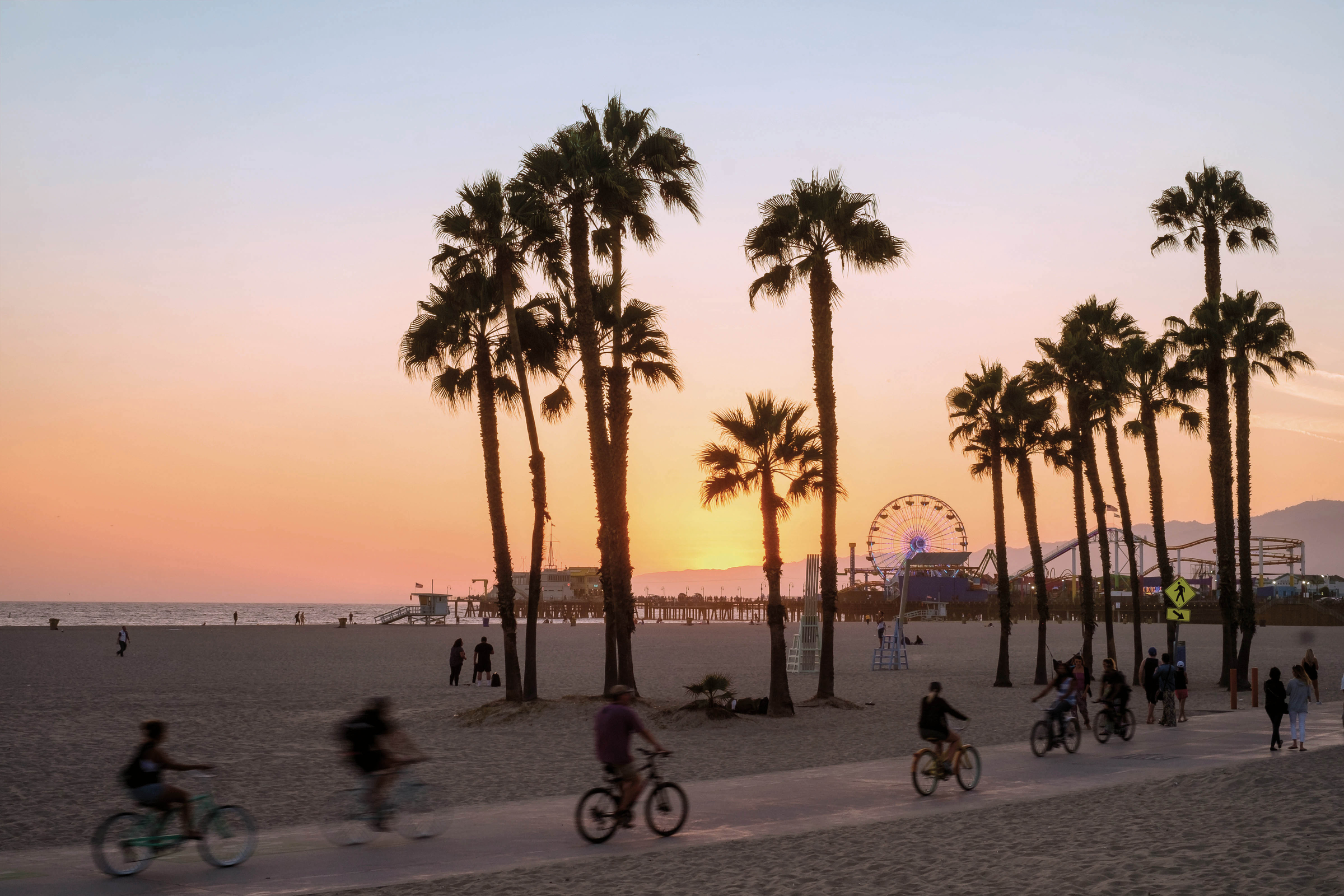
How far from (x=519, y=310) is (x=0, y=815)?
17966mm

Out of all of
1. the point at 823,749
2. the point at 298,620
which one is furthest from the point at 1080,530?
the point at 298,620

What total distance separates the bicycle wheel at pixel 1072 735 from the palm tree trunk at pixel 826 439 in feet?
32.3

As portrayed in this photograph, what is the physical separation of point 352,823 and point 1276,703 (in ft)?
50.6

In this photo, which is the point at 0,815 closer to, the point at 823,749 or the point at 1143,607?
the point at 823,749

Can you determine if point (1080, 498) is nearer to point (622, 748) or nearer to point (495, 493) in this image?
point (495, 493)

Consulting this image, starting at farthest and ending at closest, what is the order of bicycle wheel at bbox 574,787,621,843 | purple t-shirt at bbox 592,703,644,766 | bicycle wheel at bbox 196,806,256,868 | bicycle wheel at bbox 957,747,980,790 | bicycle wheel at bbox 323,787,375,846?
bicycle wheel at bbox 957,747,980,790, purple t-shirt at bbox 592,703,644,766, bicycle wheel at bbox 574,787,621,843, bicycle wheel at bbox 323,787,375,846, bicycle wheel at bbox 196,806,256,868

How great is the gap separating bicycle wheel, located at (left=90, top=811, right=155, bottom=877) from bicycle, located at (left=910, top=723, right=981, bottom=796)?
908cm

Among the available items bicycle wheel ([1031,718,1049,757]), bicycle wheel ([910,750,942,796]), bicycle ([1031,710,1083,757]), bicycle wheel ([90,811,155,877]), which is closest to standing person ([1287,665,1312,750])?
bicycle ([1031,710,1083,757])

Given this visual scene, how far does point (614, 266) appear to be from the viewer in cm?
3052

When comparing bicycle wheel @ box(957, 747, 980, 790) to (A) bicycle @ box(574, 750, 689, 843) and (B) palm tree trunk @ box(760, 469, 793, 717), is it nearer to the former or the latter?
(A) bicycle @ box(574, 750, 689, 843)

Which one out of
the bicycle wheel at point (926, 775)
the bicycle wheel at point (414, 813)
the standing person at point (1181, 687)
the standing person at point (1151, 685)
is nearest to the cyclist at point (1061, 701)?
the bicycle wheel at point (926, 775)

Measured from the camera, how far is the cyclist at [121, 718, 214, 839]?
414 inches

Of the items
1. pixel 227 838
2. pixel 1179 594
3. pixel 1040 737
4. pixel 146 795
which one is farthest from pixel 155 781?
pixel 1179 594

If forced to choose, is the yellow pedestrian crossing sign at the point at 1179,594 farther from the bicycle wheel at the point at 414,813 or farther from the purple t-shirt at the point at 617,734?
the bicycle wheel at the point at 414,813
